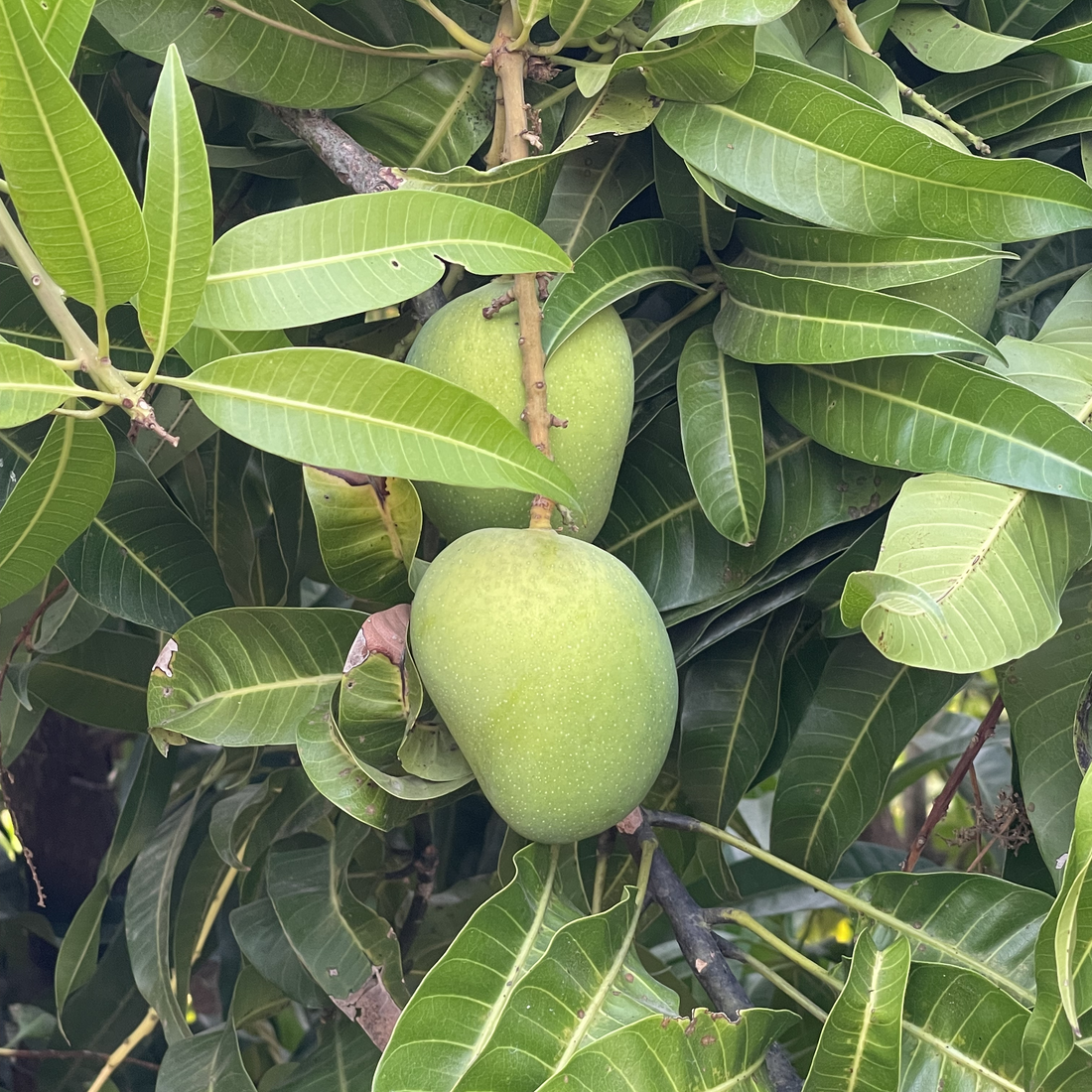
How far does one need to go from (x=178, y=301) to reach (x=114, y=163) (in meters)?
0.07

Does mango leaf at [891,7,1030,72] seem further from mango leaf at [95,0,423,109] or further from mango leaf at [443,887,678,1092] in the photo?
mango leaf at [443,887,678,1092]

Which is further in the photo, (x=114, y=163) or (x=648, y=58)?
(x=648, y=58)

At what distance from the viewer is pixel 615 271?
2.02 feet

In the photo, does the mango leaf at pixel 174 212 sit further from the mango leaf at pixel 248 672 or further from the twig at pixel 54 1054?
the twig at pixel 54 1054

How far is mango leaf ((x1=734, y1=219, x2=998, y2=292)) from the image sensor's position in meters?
0.58

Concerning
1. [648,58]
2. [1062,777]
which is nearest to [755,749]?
[1062,777]

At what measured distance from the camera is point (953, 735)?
1.47m

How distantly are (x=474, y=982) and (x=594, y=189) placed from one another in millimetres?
471

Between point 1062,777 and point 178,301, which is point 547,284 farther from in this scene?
point 1062,777

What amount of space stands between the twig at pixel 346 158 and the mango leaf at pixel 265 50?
0.07ft

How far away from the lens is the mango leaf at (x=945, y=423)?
21.9 inches

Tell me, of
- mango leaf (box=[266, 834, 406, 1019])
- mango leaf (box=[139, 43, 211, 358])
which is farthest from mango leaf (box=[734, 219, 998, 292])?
mango leaf (box=[266, 834, 406, 1019])

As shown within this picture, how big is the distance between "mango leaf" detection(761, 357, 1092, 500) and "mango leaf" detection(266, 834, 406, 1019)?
44cm

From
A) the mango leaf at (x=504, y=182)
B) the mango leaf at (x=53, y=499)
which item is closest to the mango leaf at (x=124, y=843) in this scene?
the mango leaf at (x=53, y=499)
